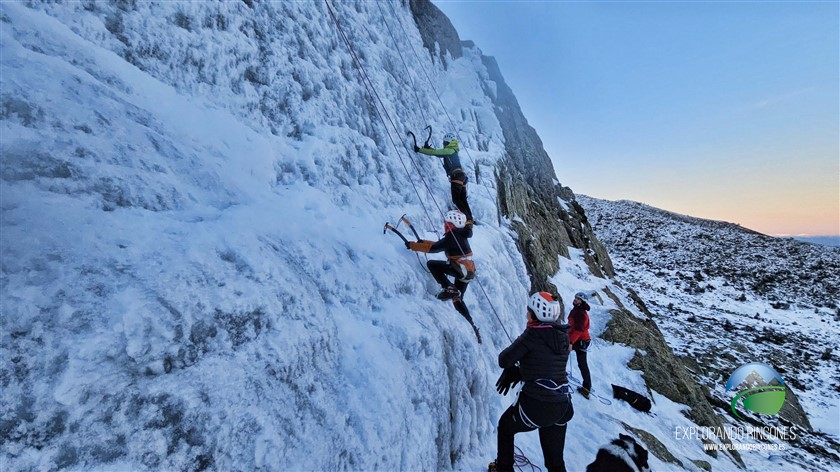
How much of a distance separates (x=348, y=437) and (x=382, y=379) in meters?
0.70

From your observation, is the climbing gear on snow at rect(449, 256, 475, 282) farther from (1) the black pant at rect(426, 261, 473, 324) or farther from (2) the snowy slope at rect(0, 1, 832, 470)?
(2) the snowy slope at rect(0, 1, 832, 470)

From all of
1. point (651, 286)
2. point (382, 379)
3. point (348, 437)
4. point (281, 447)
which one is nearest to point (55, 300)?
point (281, 447)

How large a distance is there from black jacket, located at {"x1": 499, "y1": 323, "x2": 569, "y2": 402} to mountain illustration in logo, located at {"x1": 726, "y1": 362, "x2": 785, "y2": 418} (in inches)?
385

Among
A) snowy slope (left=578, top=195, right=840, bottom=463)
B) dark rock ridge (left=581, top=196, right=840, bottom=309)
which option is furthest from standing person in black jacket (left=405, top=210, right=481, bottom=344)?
dark rock ridge (left=581, top=196, right=840, bottom=309)

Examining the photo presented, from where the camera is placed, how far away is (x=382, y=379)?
4090 mm

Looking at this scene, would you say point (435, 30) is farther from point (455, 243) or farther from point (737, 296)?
point (737, 296)

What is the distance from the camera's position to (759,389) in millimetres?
12125

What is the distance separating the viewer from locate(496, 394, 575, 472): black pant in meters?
4.21

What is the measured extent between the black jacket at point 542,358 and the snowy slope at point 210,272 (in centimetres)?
112

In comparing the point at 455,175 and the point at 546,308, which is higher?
the point at 455,175

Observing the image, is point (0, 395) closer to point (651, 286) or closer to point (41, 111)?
point (41, 111)

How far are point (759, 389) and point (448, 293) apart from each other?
12470mm

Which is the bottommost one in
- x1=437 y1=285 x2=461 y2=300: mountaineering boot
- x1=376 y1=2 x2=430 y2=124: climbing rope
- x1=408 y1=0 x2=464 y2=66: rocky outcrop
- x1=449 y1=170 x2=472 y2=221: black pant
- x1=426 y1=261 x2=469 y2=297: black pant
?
x1=437 y1=285 x2=461 y2=300: mountaineering boot

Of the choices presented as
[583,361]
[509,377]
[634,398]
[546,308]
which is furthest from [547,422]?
[634,398]
